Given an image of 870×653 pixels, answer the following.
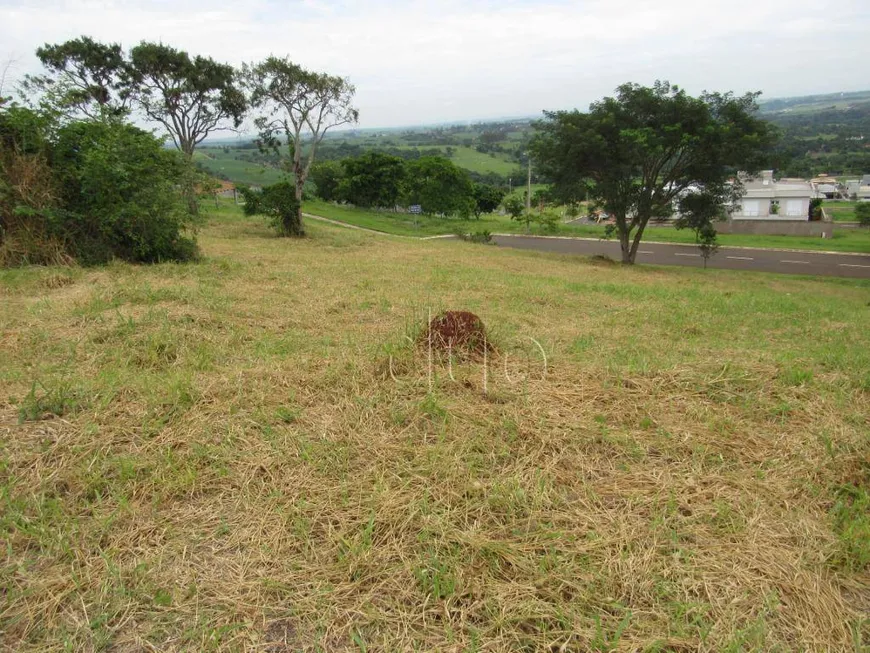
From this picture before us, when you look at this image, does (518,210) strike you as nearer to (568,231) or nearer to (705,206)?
(568,231)

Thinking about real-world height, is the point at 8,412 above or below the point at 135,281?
below

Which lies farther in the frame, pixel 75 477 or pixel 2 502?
pixel 75 477

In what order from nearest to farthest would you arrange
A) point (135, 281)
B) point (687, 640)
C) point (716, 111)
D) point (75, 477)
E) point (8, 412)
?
point (687, 640) < point (75, 477) < point (8, 412) < point (135, 281) < point (716, 111)

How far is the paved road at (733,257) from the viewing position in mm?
22375

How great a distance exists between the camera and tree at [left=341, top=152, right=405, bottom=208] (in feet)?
131

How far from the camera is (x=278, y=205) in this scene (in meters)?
17.2

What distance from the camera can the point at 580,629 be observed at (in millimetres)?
1592

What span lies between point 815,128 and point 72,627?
159m

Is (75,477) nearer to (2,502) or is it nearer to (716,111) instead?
(2,502)

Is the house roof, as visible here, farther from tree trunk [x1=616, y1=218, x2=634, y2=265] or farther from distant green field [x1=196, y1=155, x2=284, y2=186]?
distant green field [x1=196, y1=155, x2=284, y2=186]

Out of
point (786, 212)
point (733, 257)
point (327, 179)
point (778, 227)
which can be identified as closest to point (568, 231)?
point (733, 257)

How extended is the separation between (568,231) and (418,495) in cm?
3521

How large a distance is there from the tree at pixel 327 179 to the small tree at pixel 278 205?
26.6 m

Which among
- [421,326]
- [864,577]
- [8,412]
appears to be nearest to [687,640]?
[864,577]
